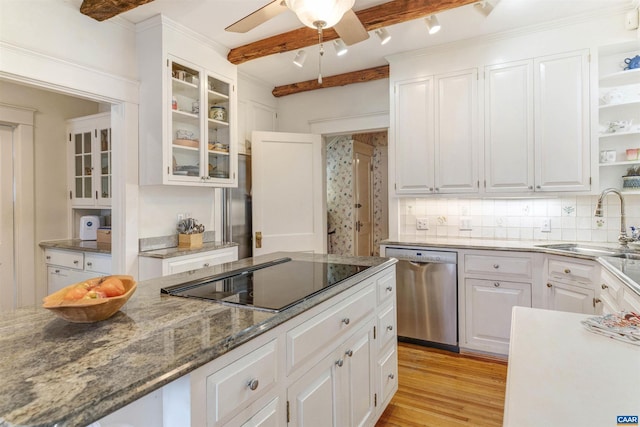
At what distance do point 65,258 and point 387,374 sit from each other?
10.5ft

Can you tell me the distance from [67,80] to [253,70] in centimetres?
182

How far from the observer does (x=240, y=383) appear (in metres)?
0.97

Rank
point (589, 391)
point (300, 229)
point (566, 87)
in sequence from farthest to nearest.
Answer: point (300, 229) < point (566, 87) < point (589, 391)

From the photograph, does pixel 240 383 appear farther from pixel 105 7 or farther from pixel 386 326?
pixel 105 7

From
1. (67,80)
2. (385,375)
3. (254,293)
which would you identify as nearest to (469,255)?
(385,375)

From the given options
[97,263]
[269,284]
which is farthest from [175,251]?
[269,284]

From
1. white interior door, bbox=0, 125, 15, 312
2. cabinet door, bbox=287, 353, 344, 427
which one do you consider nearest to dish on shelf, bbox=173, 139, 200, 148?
white interior door, bbox=0, 125, 15, 312

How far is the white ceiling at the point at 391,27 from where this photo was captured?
8.38ft

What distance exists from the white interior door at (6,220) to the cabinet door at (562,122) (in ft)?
16.3

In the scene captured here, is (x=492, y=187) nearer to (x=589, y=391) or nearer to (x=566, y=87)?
(x=566, y=87)

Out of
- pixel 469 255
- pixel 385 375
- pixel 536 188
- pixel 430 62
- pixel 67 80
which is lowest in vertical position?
pixel 385 375

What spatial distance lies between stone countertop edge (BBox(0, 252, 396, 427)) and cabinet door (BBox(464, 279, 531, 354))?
2111mm

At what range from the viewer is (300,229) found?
155 inches

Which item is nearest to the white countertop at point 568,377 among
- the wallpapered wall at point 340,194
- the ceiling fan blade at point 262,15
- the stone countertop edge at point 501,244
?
the stone countertop edge at point 501,244
